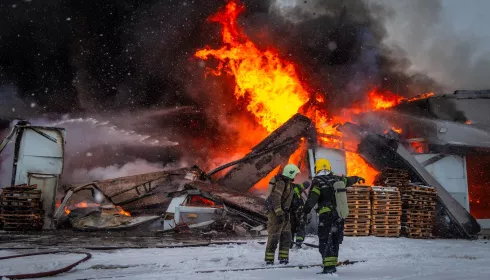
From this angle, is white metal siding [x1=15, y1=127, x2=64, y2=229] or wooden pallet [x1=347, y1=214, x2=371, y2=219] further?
white metal siding [x1=15, y1=127, x2=64, y2=229]

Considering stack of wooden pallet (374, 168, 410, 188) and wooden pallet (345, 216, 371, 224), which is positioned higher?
stack of wooden pallet (374, 168, 410, 188)

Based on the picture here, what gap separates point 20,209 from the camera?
10922 mm

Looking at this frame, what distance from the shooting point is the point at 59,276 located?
5.11 metres

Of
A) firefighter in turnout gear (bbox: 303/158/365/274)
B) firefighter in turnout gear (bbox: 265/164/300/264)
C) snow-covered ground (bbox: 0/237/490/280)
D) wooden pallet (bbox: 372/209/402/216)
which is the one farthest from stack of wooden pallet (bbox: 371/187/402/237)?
firefighter in turnout gear (bbox: 303/158/365/274)

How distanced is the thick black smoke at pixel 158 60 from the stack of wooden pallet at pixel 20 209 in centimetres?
1024

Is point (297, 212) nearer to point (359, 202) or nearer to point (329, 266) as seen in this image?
point (329, 266)

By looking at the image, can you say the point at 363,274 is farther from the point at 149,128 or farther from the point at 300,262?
the point at 149,128

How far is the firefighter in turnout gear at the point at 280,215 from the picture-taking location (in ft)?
21.2

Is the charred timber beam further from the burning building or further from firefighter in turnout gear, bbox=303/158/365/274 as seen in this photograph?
firefighter in turnout gear, bbox=303/158/365/274

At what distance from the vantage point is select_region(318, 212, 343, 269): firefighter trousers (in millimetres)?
5668

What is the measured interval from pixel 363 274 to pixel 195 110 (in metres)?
19.7

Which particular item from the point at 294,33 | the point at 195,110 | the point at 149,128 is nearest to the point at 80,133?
the point at 149,128

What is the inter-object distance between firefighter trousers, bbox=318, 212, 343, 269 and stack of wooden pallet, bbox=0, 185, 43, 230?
346 inches

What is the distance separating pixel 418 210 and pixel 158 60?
18481mm
